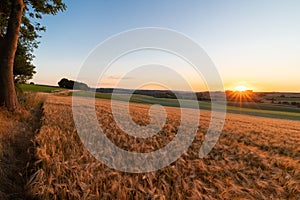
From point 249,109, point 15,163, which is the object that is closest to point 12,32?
point 15,163

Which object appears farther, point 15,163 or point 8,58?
point 8,58

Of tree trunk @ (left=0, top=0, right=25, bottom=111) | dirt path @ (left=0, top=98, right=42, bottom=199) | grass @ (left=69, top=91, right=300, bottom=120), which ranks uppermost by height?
tree trunk @ (left=0, top=0, right=25, bottom=111)

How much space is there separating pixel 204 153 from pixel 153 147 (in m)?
1.05

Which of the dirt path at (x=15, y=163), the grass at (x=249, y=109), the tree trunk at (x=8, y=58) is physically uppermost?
the tree trunk at (x=8, y=58)

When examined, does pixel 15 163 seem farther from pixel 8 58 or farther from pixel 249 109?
pixel 249 109

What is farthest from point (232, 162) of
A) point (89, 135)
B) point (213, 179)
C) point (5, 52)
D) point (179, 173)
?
point (5, 52)

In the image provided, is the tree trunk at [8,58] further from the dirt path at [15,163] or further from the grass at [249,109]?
the grass at [249,109]

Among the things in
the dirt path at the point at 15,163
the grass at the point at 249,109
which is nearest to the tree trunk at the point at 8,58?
the dirt path at the point at 15,163

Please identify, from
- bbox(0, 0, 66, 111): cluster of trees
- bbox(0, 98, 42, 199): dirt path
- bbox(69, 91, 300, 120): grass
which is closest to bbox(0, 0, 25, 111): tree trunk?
bbox(0, 0, 66, 111): cluster of trees

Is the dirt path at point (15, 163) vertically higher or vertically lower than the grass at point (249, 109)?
higher

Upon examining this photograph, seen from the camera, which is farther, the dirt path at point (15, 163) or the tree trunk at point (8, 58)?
the tree trunk at point (8, 58)

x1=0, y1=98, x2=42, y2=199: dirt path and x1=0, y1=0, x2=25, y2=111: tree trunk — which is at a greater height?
x1=0, y1=0, x2=25, y2=111: tree trunk

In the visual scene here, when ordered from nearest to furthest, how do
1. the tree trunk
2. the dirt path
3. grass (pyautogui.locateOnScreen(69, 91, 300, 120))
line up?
the dirt path, the tree trunk, grass (pyautogui.locateOnScreen(69, 91, 300, 120))

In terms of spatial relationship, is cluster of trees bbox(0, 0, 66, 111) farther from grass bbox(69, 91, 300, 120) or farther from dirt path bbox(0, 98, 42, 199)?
grass bbox(69, 91, 300, 120)
